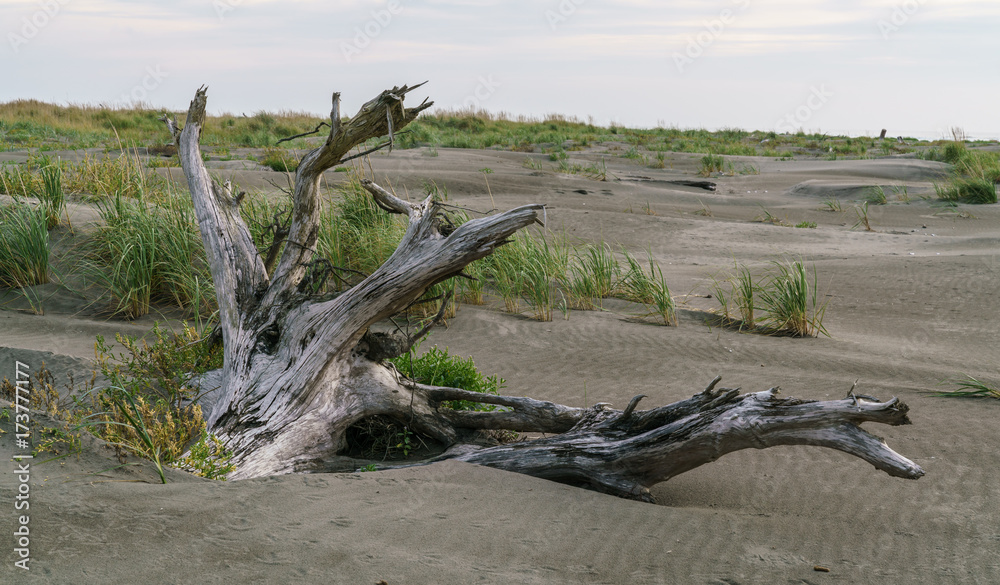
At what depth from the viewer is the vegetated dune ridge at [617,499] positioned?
8.21ft

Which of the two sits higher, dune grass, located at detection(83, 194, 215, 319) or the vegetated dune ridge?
dune grass, located at detection(83, 194, 215, 319)

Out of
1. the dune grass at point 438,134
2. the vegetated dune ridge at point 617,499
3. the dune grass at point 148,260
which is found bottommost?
the vegetated dune ridge at point 617,499

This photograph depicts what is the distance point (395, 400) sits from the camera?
4066 mm

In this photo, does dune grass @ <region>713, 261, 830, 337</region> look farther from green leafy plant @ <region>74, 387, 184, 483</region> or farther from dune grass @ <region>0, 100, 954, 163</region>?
dune grass @ <region>0, 100, 954, 163</region>

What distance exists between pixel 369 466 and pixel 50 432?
1.38 m

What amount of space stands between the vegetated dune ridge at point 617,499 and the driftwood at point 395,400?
30cm

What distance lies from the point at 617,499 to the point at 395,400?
1.34 metres

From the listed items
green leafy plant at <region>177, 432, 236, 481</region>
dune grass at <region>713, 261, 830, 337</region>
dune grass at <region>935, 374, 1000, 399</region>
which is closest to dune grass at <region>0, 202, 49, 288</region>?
green leafy plant at <region>177, 432, 236, 481</region>

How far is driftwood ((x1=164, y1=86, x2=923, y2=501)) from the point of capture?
3.28 metres

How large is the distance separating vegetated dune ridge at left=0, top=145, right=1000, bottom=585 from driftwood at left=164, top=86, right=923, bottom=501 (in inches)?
11.8

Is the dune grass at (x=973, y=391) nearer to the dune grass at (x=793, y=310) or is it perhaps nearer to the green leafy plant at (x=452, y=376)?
the dune grass at (x=793, y=310)

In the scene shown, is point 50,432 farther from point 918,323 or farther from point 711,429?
point 918,323

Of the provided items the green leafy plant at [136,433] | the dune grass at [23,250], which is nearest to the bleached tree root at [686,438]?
the green leafy plant at [136,433]

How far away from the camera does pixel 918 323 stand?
730 centimetres
